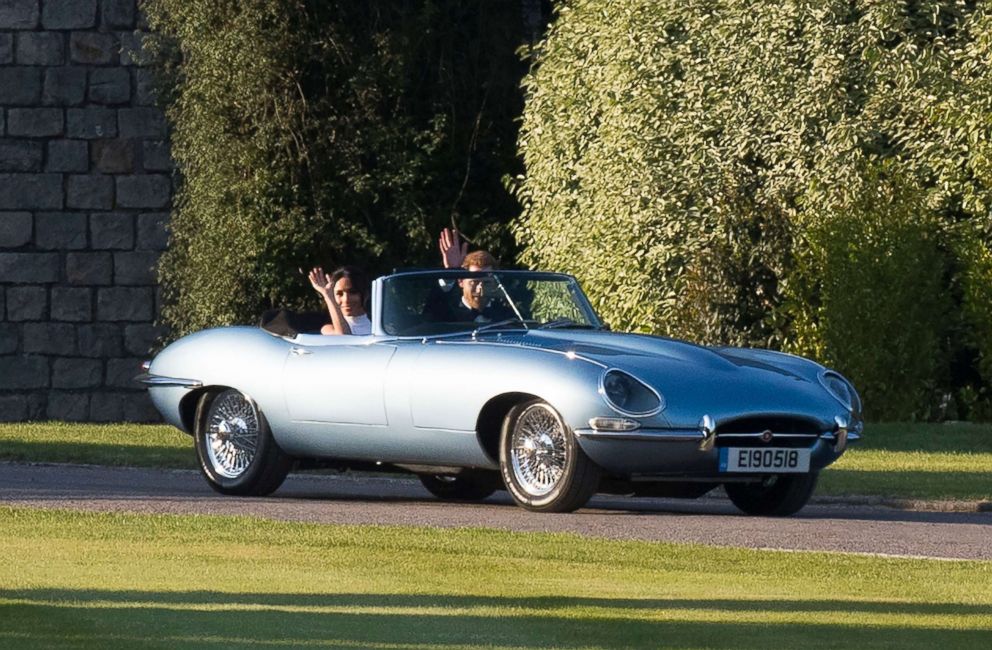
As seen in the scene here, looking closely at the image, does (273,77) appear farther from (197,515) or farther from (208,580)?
(208,580)

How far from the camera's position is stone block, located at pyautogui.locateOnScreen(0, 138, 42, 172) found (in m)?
24.9

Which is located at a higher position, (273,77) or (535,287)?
(273,77)

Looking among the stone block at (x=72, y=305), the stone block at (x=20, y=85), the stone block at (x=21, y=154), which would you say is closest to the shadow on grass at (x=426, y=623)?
the stone block at (x=72, y=305)

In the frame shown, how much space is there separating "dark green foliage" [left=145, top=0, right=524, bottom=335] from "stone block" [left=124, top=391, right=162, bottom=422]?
906 mm

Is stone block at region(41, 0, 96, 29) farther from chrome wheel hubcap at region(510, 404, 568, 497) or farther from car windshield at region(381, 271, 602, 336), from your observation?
chrome wheel hubcap at region(510, 404, 568, 497)

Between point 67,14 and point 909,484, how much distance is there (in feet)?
45.1

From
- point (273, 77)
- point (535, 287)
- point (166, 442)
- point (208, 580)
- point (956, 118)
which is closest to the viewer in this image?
point (208, 580)

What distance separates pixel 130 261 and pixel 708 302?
7.04 meters

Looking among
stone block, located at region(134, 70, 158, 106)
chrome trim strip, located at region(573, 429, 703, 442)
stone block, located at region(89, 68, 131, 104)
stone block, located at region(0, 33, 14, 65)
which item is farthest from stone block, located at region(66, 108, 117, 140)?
chrome trim strip, located at region(573, 429, 703, 442)

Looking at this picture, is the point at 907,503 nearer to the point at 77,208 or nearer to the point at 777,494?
the point at 777,494

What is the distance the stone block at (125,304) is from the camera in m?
25.1

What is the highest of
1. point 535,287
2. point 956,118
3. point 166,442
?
point 956,118

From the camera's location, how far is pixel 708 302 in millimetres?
21922

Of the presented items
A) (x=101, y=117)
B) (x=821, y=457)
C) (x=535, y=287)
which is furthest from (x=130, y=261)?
(x=821, y=457)
